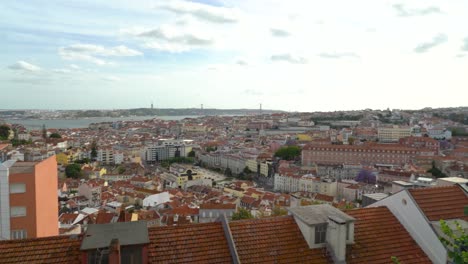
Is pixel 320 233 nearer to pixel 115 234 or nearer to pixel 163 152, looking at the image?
pixel 115 234

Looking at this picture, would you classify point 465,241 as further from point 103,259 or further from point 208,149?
point 208,149

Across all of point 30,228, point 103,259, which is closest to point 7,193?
point 30,228

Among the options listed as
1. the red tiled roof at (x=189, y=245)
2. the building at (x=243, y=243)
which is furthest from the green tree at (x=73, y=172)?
the red tiled roof at (x=189, y=245)

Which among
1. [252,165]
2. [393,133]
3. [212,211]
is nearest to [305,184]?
[252,165]

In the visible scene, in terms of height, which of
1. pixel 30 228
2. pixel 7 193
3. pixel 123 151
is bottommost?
pixel 123 151

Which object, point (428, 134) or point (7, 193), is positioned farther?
point (428, 134)

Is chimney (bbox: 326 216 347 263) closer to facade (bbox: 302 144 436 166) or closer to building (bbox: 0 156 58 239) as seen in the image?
building (bbox: 0 156 58 239)
